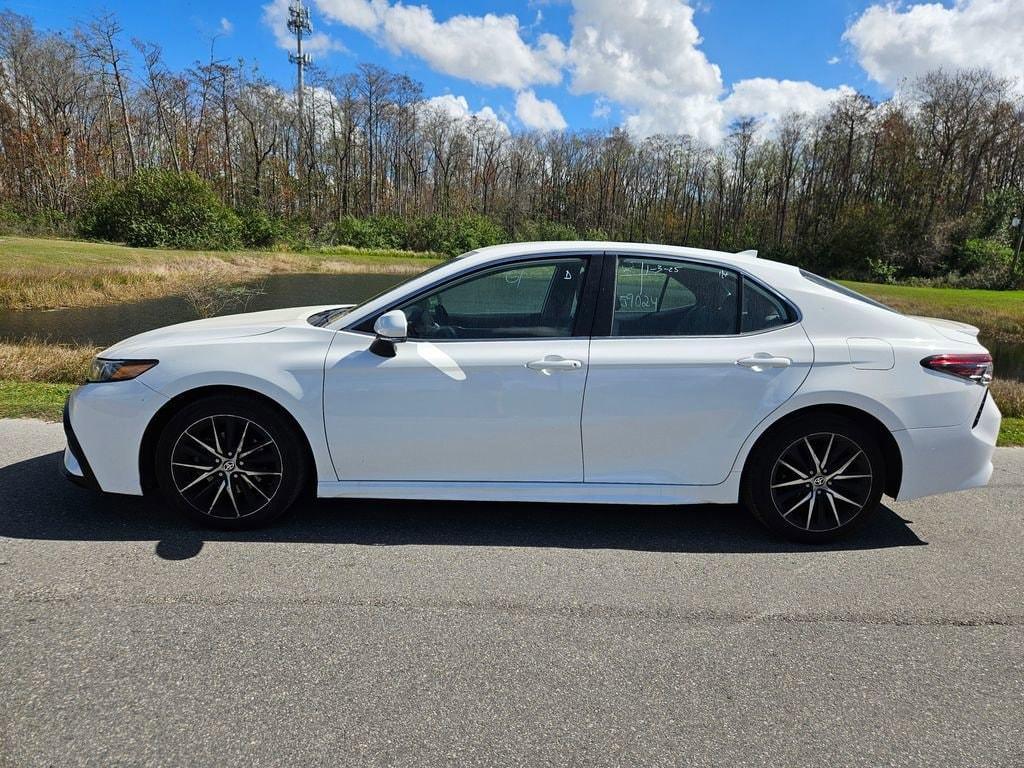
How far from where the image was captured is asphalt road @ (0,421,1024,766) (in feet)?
6.95

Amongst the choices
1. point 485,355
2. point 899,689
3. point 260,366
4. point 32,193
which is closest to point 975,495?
point 899,689

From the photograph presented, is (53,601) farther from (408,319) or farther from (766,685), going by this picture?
(766,685)

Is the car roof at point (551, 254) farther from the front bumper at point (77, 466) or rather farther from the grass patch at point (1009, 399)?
the grass patch at point (1009, 399)

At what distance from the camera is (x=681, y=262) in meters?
3.69

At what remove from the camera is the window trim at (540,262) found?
3.54 m

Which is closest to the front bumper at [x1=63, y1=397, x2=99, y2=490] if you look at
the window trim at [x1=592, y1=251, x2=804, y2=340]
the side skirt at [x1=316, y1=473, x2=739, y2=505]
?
the side skirt at [x1=316, y1=473, x2=739, y2=505]

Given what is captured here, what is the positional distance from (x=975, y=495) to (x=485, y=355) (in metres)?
3.66

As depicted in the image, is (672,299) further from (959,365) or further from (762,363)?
(959,365)

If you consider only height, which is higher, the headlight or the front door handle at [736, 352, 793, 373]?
the front door handle at [736, 352, 793, 373]

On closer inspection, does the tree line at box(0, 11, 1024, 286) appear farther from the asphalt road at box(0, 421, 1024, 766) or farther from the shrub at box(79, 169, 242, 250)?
the asphalt road at box(0, 421, 1024, 766)

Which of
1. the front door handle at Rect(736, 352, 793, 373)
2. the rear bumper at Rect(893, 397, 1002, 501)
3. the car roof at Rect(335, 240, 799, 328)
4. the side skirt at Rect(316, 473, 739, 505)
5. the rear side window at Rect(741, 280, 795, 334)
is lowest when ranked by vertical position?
the side skirt at Rect(316, 473, 739, 505)

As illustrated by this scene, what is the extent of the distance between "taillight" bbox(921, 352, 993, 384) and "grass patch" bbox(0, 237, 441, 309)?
2363cm

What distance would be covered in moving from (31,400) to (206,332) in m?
3.81

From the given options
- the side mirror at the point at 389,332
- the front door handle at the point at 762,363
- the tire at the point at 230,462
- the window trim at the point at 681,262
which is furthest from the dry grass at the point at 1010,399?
the tire at the point at 230,462
